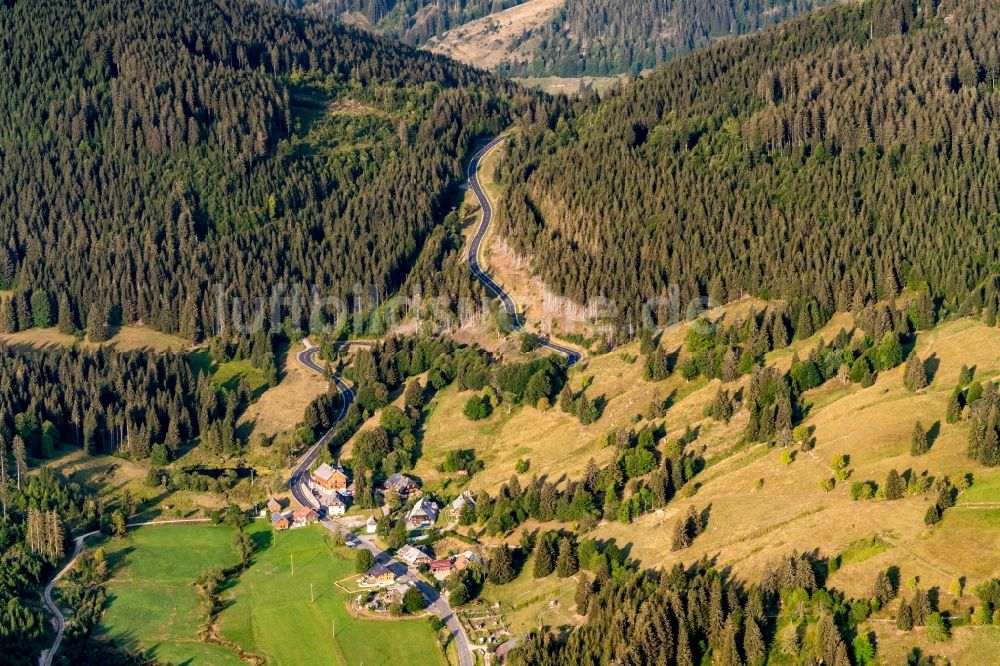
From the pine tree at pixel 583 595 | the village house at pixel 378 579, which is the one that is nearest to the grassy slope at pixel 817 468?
the pine tree at pixel 583 595

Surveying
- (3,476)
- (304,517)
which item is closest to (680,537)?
(304,517)

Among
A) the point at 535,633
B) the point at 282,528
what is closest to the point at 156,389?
the point at 282,528

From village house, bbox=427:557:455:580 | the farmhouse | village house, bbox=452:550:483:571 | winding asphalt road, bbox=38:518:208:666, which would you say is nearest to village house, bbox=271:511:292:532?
the farmhouse

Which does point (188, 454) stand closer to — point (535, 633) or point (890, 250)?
point (535, 633)

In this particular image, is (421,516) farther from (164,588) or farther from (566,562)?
(164,588)

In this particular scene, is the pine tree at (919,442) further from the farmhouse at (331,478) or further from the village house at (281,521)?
the village house at (281,521)
